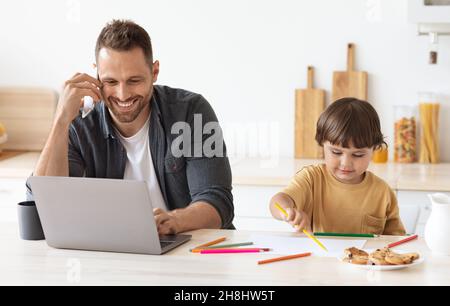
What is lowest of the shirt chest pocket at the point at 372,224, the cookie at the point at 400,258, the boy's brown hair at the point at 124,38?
the shirt chest pocket at the point at 372,224

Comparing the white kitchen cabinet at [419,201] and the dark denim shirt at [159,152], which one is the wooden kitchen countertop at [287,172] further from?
the dark denim shirt at [159,152]

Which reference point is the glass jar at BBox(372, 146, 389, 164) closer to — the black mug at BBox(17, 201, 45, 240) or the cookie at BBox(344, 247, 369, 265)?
the cookie at BBox(344, 247, 369, 265)

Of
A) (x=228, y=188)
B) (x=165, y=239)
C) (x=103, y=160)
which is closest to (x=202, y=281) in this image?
(x=165, y=239)

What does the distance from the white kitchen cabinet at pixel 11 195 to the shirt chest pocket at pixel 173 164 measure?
3.89 feet

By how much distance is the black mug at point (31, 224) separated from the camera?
212cm

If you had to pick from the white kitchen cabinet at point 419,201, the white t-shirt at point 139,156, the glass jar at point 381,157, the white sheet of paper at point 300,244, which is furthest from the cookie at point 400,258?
the glass jar at point 381,157

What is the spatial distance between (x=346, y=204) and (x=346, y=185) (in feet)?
0.21

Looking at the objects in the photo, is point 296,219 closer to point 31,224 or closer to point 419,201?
point 31,224

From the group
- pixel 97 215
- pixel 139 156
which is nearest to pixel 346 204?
pixel 139 156

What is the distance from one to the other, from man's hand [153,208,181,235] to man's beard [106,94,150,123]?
460 millimetres

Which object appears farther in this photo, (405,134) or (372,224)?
(405,134)

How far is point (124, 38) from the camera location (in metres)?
2.44
